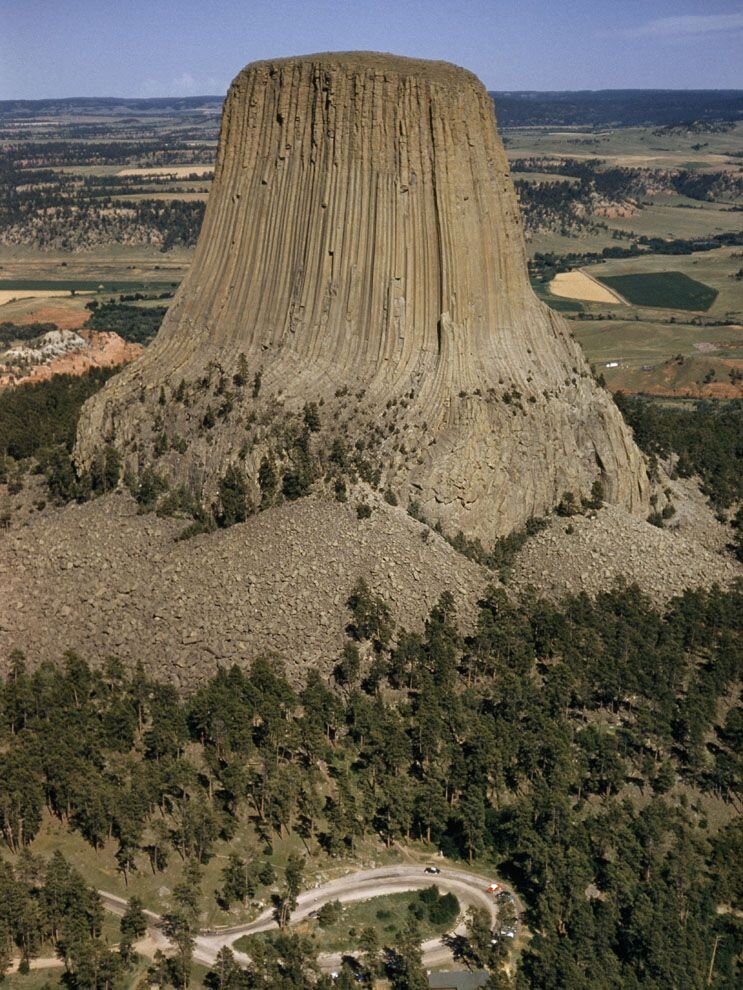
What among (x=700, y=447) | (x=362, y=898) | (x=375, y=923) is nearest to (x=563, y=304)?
(x=700, y=447)

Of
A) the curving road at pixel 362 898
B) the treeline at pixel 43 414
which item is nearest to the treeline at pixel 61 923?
the curving road at pixel 362 898

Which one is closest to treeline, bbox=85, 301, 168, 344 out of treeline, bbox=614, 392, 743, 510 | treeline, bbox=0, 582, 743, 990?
treeline, bbox=614, 392, 743, 510

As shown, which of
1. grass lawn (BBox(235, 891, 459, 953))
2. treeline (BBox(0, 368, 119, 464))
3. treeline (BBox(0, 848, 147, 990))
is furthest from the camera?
treeline (BBox(0, 368, 119, 464))

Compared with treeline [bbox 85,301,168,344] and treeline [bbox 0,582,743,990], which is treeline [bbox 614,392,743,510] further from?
treeline [bbox 85,301,168,344]

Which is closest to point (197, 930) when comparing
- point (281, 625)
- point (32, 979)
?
point (32, 979)

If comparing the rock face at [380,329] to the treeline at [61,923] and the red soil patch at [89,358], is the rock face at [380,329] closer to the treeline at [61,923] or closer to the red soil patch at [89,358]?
the treeline at [61,923]

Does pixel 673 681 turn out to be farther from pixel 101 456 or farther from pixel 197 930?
pixel 101 456
